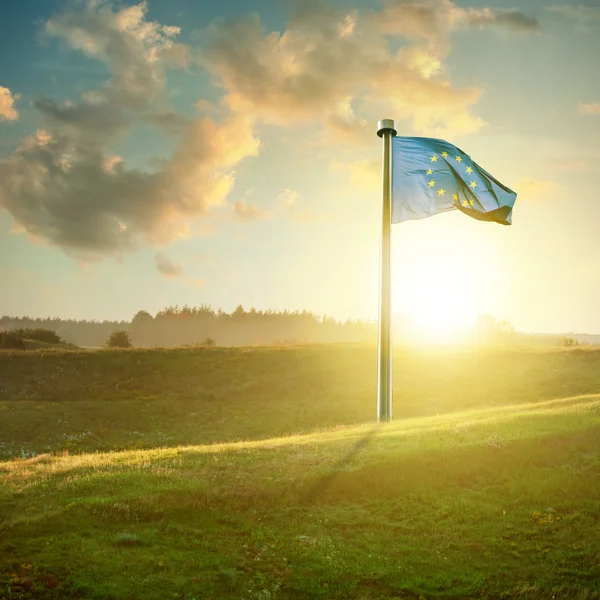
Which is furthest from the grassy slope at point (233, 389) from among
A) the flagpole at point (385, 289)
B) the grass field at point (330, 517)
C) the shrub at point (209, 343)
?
the grass field at point (330, 517)

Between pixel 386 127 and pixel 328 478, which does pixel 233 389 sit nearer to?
pixel 386 127

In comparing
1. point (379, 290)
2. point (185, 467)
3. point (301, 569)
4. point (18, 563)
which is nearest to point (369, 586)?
point (301, 569)

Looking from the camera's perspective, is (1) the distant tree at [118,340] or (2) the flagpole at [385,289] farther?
(1) the distant tree at [118,340]

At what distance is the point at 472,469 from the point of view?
19109 millimetres

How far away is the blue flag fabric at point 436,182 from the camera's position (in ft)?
93.7

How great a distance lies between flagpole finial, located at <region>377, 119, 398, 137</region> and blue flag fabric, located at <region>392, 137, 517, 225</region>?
16.4 inches

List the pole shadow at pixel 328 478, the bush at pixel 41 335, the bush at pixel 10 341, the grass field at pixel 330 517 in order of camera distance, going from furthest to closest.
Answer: the bush at pixel 41 335 → the bush at pixel 10 341 → the pole shadow at pixel 328 478 → the grass field at pixel 330 517

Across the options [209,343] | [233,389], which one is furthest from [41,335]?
[233,389]

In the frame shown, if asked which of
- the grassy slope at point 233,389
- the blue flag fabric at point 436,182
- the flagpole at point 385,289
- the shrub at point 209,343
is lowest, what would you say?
the grassy slope at point 233,389

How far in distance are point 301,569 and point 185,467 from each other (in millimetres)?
7471

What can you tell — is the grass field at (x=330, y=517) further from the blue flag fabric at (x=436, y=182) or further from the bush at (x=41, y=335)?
the bush at (x=41, y=335)

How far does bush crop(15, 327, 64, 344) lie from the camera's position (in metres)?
91.9

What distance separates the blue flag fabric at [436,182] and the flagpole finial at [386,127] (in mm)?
415

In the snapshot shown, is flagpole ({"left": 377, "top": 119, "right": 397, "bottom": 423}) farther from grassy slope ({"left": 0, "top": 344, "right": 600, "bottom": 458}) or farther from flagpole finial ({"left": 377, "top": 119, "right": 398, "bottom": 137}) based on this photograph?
grassy slope ({"left": 0, "top": 344, "right": 600, "bottom": 458})
